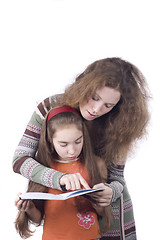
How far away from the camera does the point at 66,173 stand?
1.51m

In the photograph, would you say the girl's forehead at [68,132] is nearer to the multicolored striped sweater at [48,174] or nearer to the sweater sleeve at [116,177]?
the multicolored striped sweater at [48,174]

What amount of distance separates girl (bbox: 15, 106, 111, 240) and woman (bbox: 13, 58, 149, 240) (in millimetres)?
61

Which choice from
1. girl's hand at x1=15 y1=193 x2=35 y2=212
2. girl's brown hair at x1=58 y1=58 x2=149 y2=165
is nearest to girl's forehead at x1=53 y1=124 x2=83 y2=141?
girl's brown hair at x1=58 y1=58 x2=149 y2=165

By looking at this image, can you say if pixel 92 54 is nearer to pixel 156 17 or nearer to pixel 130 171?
pixel 156 17

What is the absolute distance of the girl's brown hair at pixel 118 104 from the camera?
1.53m

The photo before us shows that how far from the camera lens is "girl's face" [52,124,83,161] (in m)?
1.46

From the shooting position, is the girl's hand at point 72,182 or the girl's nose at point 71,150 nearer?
the girl's hand at point 72,182

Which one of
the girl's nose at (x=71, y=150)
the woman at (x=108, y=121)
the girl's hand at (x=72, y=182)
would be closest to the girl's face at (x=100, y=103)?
the woman at (x=108, y=121)

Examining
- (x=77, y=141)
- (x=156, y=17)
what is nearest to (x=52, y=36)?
(x=156, y=17)

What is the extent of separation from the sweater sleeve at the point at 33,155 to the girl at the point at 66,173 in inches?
1.8

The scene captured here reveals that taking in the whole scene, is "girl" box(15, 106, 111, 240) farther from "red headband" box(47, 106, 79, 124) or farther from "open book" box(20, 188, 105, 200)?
"open book" box(20, 188, 105, 200)

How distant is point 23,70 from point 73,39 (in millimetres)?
298

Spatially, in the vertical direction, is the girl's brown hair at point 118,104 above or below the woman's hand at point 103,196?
above

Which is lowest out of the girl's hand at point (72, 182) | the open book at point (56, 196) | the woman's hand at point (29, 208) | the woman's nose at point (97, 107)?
the woman's hand at point (29, 208)
